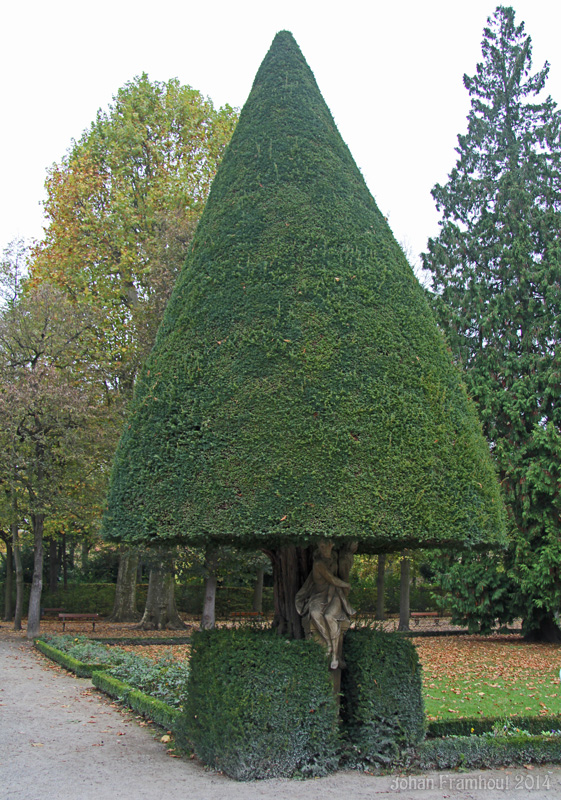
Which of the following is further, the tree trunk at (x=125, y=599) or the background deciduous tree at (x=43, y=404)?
the tree trunk at (x=125, y=599)

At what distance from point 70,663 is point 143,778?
8.81 meters

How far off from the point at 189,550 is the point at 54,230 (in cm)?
1181

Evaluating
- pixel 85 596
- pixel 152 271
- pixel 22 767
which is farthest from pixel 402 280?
pixel 85 596

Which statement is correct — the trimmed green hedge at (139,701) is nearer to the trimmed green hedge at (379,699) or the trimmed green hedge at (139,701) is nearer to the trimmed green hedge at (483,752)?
the trimmed green hedge at (379,699)

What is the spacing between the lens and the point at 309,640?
22.7ft

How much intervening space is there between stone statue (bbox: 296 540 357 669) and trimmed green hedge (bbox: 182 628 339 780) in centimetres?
45

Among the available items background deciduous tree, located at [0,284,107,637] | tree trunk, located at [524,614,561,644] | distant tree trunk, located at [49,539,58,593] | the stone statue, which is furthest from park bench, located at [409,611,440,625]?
the stone statue

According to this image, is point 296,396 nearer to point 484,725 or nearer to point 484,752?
point 484,752

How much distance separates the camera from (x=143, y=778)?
21.4ft

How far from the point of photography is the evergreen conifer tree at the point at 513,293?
19.5 m

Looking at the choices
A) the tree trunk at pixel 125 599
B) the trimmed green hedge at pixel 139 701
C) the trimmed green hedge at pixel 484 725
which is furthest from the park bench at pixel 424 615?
the trimmed green hedge at pixel 484 725

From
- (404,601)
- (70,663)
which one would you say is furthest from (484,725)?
(404,601)

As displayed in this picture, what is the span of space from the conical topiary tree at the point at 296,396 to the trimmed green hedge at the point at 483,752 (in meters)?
1.89

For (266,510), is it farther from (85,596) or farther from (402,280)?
(85,596)
